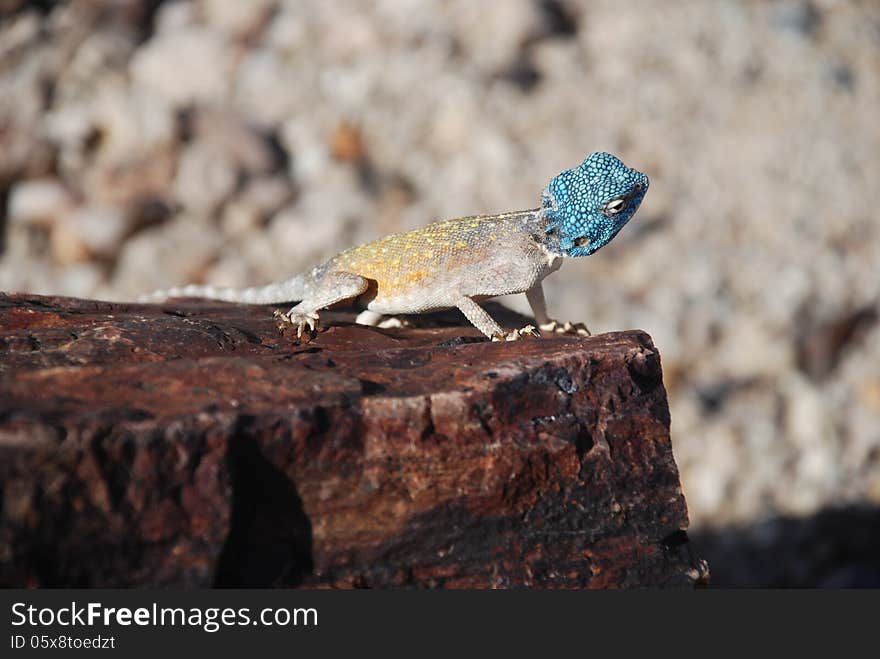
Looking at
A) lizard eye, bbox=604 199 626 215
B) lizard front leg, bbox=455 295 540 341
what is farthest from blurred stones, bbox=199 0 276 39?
lizard eye, bbox=604 199 626 215

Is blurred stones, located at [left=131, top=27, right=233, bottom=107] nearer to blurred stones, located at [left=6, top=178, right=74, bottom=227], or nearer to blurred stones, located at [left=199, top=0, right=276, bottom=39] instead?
blurred stones, located at [left=199, top=0, right=276, bottom=39]

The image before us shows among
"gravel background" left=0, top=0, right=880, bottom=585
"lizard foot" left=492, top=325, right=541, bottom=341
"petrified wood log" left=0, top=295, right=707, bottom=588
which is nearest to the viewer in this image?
"petrified wood log" left=0, top=295, right=707, bottom=588

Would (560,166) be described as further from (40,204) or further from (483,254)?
(40,204)

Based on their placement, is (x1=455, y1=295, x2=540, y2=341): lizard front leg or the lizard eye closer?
(x1=455, y1=295, x2=540, y2=341): lizard front leg

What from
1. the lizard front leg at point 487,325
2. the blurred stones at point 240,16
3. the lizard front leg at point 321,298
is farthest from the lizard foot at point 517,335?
the blurred stones at point 240,16

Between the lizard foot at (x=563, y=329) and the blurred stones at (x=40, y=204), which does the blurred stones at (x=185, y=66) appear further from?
the lizard foot at (x=563, y=329)

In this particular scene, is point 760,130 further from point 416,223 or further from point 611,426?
point 611,426

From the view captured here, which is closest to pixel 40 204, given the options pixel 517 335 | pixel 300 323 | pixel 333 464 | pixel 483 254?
pixel 300 323
